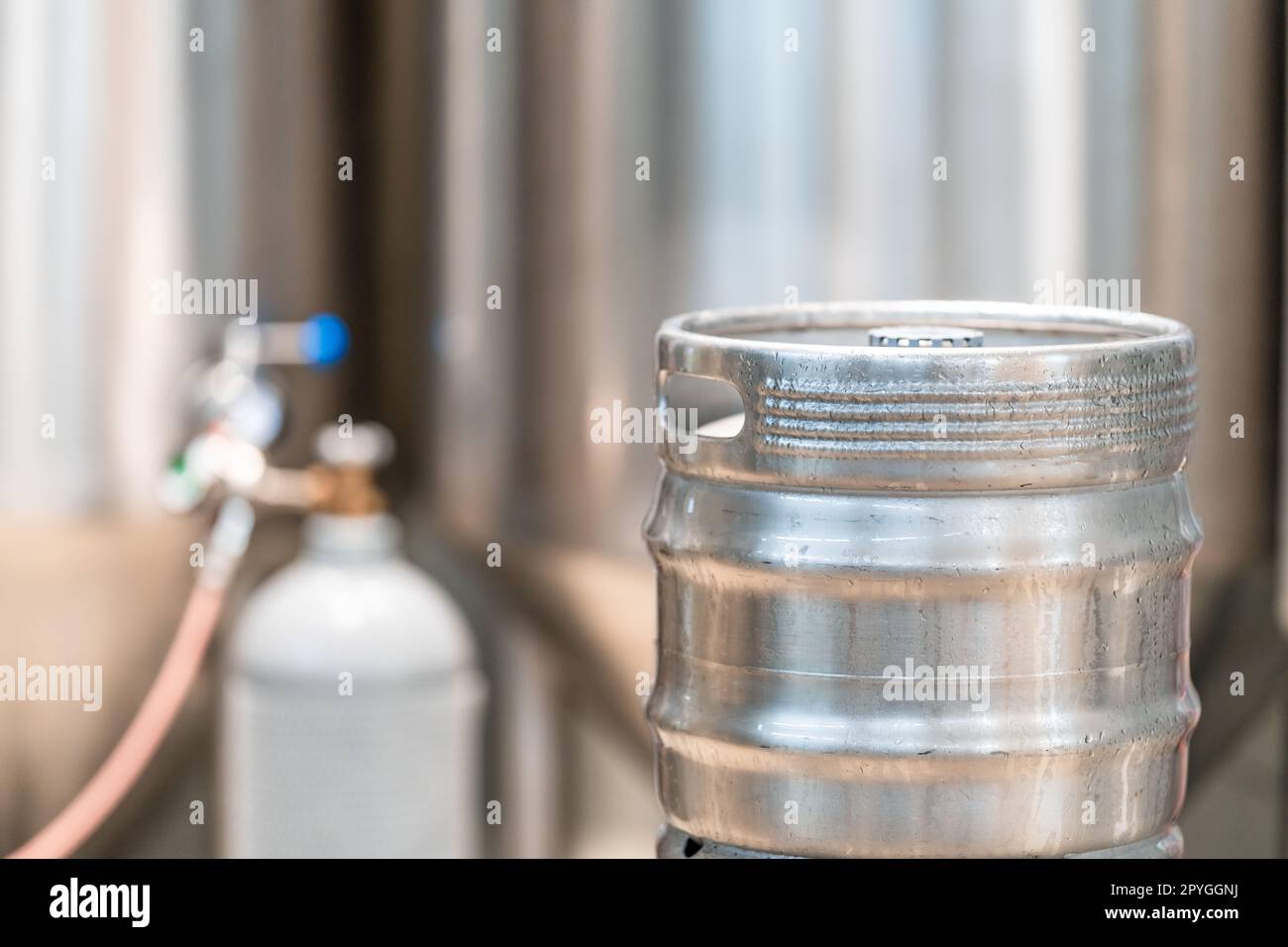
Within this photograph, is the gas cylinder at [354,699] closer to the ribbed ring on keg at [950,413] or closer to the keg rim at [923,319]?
the keg rim at [923,319]

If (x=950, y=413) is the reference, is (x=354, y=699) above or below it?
below

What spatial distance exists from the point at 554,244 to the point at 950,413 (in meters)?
1.06

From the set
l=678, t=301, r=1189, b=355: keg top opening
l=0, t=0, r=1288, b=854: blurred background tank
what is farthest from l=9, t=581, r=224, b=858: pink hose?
l=678, t=301, r=1189, b=355: keg top opening

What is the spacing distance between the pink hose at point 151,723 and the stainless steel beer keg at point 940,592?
4.06 ft

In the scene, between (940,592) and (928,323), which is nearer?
(940,592)

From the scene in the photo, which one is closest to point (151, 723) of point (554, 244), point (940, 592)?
point (554, 244)

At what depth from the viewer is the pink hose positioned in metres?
1.70

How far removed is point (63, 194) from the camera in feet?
5.40

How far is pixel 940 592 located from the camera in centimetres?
52

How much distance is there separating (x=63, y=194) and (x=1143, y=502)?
53.6 inches

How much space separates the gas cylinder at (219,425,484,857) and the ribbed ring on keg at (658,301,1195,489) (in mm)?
1120

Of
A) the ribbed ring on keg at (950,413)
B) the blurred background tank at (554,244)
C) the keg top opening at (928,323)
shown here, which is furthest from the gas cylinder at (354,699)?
the ribbed ring on keg at (950,413)

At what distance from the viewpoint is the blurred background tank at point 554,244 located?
144 cm

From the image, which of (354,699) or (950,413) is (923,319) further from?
(354,699)
